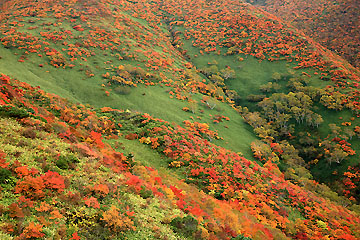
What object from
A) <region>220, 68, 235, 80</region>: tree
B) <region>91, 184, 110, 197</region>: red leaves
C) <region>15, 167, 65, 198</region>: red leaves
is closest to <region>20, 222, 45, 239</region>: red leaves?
<region>15, 167, 65, 198</region>: red leaves

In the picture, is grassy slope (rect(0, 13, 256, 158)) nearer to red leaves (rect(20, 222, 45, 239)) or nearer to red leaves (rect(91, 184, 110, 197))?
red leaves (rect(91, 184, 110, 197))

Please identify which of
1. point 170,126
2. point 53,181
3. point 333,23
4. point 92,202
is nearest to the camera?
point 53,181

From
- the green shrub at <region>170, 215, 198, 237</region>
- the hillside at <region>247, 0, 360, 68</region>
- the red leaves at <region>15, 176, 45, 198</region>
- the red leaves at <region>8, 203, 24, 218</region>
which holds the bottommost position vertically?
the green shrub at <region>170, 215, 198, 237</region>

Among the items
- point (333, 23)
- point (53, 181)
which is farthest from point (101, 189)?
point (333, 23)

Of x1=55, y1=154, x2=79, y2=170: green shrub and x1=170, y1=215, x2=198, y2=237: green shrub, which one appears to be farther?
x1=55, y1=154, x2=79, y2=170: green shrub

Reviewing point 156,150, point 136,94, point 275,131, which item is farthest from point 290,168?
point 136,94

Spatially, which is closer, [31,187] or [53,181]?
[31,187]

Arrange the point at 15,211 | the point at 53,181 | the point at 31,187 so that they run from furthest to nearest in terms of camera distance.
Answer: the point at 53,181, the point at 31,187, the point at 15,211

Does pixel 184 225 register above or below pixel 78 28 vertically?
above

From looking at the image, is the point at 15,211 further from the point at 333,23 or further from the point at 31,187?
the point at 333,23
